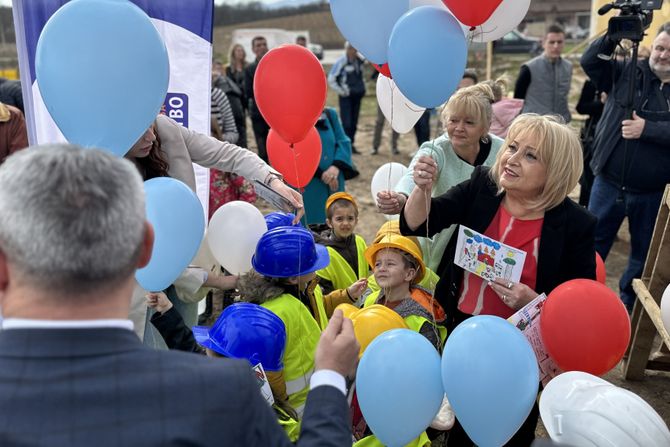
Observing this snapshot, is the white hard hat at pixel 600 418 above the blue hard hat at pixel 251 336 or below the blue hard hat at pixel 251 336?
above

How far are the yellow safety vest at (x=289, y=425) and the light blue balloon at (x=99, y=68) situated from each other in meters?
1.09

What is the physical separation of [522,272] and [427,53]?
83 cm

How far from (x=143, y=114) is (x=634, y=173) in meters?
2.91

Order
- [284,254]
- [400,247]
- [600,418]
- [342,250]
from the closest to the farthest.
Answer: [600,418]
[284,254]
[400,247]
[342,250]

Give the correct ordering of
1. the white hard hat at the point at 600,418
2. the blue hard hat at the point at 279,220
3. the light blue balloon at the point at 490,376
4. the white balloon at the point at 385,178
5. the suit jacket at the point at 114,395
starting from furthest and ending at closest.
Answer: the white balloon at the point at 385,178 < the blue hard hat at the point at 279,220 < the light blue balloon at the point at 490,376 < the white hard hat at the point at 600,418 < the suit jacket at the point at 114,395

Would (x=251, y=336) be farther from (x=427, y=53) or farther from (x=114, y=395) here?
(x=114, y=395)

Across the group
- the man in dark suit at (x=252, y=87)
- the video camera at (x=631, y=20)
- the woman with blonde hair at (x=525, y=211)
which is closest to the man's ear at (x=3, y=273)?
the woman with blonde hair at (x=525, y=211)

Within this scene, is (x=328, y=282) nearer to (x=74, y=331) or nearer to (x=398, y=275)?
(x=398, y=275)

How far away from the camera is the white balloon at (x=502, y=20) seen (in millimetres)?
2471

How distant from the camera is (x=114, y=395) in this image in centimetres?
90

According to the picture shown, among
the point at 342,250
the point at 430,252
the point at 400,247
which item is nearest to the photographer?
the point at 400,247

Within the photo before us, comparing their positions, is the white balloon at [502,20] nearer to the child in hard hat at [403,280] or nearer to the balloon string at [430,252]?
the balloon string at [430,252]

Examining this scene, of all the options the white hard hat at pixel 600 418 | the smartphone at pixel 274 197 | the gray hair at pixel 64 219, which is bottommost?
the white hard hat at pixel 600 418

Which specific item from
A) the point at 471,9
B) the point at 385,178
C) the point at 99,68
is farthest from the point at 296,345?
the point at 385,178
